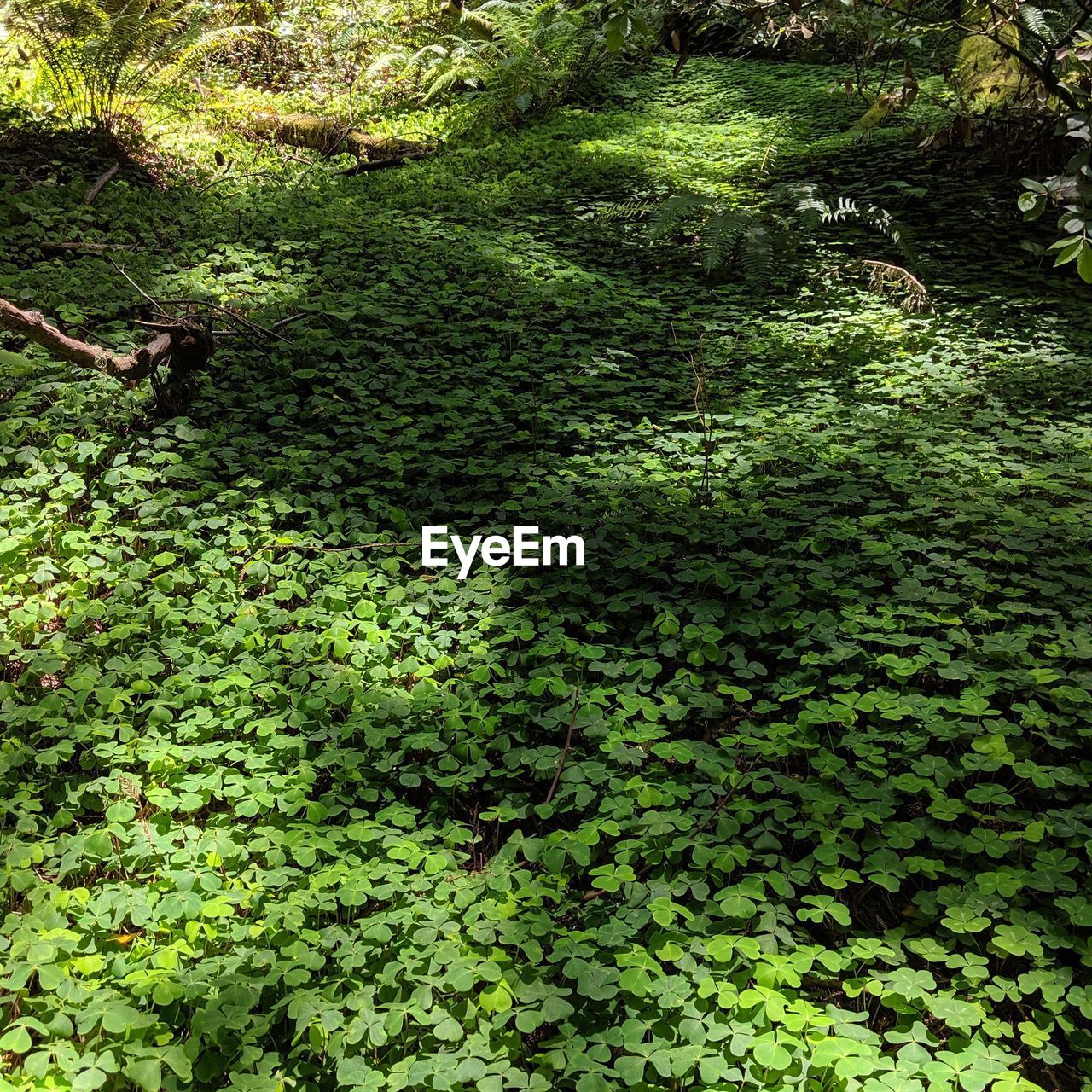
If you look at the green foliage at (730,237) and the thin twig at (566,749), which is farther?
the green foliage at (730,237)

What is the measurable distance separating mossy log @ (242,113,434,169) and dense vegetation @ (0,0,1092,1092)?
326 centimetres

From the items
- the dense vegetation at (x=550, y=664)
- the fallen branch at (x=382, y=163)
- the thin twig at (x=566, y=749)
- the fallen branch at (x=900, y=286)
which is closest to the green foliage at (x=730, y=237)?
the dense vegetation at (x=550, y=664)

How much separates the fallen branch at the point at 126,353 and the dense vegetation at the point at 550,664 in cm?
13

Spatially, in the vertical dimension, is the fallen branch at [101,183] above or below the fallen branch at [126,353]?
above

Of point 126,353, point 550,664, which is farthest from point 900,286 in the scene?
point 126,353

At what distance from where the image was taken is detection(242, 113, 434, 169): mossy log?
9.74 m

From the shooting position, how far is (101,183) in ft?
24.1

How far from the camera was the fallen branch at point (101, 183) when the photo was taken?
7.12 meters

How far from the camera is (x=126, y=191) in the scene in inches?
290

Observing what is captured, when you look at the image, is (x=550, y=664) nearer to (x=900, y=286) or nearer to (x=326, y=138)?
(x=900, y=286)

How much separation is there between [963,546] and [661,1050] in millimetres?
2624

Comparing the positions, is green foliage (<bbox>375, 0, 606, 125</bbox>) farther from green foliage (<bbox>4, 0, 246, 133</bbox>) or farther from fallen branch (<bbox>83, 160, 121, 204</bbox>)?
fallen branch (<bbox>83, 160, 121, 204</bbox>)

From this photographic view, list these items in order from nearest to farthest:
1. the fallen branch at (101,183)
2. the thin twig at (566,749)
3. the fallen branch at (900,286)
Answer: the thin twig at (566,749)
the fallen branch at (900,286)
the fallen branch at (101,183)

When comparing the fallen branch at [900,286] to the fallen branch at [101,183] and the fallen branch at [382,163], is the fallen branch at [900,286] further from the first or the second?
the fallen branch at [101,183]
